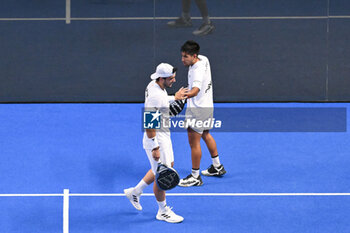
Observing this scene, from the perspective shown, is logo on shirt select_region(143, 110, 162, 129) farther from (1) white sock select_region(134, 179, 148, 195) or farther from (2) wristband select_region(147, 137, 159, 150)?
(1) white sock select_region(134, 179, 148, 195)

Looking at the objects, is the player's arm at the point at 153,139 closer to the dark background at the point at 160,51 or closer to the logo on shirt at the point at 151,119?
the logo on shirt at the point at 151,119

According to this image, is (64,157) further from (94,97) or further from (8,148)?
(94,97)

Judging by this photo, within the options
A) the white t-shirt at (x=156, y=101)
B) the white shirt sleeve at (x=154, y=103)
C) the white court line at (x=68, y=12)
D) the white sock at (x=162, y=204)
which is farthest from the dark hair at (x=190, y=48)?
the white court line at (x=68, y=12)

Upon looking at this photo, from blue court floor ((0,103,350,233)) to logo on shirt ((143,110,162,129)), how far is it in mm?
1160

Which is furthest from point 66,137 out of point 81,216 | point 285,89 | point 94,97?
point 285,89

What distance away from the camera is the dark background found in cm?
1452

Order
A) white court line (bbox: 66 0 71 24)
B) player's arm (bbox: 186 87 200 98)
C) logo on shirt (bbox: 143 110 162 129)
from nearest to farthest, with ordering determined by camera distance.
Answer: logo on shirt (bbox: 143 110 162 129) → player's arm (bbox: 186 87 200 98) → white court line (bbox: 66 0 71 24)

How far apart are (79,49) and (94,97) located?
1142mm

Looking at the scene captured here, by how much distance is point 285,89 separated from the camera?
14.9 metres

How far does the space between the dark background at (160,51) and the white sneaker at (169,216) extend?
7.16 metres

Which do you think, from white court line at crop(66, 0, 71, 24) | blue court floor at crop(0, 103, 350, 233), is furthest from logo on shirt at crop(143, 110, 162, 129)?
white court line at crop(66, 0, 71, 24)

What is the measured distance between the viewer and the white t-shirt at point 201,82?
8.96 metres

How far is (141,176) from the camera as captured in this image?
31.5 ft

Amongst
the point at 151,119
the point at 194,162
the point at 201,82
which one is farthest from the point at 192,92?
the point at 151,119
